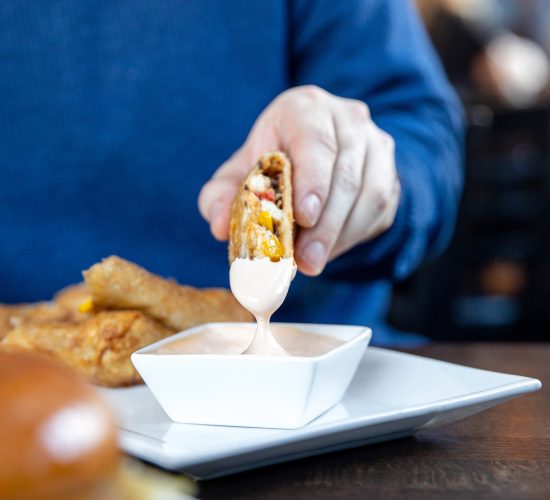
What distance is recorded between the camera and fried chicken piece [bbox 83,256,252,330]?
3.54 feet

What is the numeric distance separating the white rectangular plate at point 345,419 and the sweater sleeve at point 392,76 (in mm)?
667

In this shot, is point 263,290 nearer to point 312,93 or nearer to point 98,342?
point 98,342

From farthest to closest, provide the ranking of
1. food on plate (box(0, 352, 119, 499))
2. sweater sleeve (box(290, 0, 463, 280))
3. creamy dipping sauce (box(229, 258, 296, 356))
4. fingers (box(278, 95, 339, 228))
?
sweater sleeve (box(290, 0, 463, 280)), fingers (box(278, 95, 339, 228)), creamy dipping sauce (box(229, 258, 296, 356)), food on plate (box(0, 352, 119, 499))

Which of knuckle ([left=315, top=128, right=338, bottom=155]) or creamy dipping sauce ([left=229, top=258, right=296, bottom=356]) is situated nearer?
creamy dipping sauce ([left=229, top=258, right=296, bottom=356])

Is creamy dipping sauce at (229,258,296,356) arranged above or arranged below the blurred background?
below

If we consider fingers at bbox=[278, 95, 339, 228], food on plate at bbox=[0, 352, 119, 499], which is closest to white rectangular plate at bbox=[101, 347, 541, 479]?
food on plate at bbox=[0, 352, 119, 499]

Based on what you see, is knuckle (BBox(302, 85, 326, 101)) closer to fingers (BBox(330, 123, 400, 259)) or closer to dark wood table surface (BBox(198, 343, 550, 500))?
fingers (BBox(330, 123, 400, 259))

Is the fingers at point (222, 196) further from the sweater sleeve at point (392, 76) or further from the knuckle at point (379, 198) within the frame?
the sweater sleeve at point (392, 76)

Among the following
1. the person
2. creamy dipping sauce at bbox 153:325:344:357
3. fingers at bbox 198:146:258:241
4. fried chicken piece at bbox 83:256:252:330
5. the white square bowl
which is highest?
the person

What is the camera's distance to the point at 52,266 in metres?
1.81

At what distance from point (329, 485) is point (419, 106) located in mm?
1300

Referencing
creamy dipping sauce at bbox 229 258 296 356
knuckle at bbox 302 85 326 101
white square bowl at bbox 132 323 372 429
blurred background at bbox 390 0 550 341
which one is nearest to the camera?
white square bowl at bbox 132 323 372 429

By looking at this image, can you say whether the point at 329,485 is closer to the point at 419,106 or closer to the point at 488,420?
the point at 488,420

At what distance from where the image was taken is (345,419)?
0.74 m
